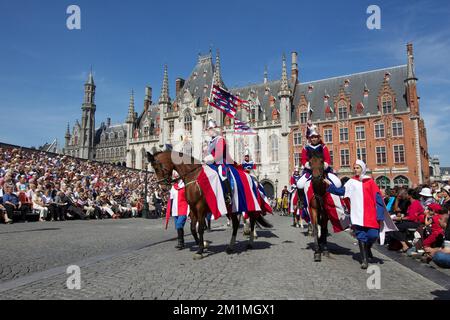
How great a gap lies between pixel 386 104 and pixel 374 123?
2.91 meters

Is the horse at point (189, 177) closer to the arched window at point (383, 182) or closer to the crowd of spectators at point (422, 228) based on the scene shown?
the crowd of spectators at point (422, 228)

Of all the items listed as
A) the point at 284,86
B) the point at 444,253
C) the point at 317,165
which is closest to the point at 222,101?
the point at 317,165

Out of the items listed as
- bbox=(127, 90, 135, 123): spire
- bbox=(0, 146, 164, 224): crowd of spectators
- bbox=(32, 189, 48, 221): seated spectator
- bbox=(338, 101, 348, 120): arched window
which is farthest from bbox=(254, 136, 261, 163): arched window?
bbox=(32, 189, 48, 221): seated spectator

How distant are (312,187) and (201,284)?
363 cm

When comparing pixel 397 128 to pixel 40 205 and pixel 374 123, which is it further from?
pixel 40 205

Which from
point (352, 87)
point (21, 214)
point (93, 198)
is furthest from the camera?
point (352, 87)

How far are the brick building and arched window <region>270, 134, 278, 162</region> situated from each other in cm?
241

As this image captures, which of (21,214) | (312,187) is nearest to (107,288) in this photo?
(312,187)

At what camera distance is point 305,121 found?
45625 millimetres

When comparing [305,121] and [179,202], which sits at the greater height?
[305,121]

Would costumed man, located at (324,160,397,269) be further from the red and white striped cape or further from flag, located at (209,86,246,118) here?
flag, located at (209,86,246,118)
